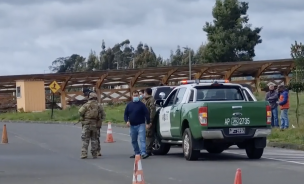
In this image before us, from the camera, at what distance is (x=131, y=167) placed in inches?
638

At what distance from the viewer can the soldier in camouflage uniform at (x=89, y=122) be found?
60.9 feet

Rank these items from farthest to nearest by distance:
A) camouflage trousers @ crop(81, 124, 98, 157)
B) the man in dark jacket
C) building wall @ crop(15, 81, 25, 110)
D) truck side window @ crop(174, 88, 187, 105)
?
building wall @ crop(15, 81, 25, 110) < the man in dark jacket < truck side window @ crop(174, 88, 187, 105) < camouflage trousers @ crop(81, 124, 98, 157)

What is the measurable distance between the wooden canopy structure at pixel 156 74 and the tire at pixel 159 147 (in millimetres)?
34832

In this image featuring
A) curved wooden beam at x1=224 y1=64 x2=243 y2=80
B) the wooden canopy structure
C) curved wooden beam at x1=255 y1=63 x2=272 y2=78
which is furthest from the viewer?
curved wooden beam at x1=255 y1=63 x2=272 y2=78

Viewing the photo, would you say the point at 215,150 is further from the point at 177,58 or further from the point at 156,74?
the point at 177,58

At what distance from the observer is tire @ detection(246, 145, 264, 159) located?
1764cm

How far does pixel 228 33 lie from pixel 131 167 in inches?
2150

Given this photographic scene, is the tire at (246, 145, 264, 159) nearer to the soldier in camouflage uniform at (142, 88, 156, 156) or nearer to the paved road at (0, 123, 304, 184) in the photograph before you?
the paved road at (0, 123, 304, 184)

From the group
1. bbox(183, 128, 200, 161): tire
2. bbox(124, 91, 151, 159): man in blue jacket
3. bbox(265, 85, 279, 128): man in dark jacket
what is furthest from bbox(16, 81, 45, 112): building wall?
bbox(183, 128, 200, 161): tire

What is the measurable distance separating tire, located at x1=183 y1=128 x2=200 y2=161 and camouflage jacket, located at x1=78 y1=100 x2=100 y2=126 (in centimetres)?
260

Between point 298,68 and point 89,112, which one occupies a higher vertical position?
point 298,68

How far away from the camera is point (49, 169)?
52.5 feet

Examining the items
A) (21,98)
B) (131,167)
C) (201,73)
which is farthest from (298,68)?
(21,98)

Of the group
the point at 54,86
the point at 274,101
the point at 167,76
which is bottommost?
the point at 274,101
